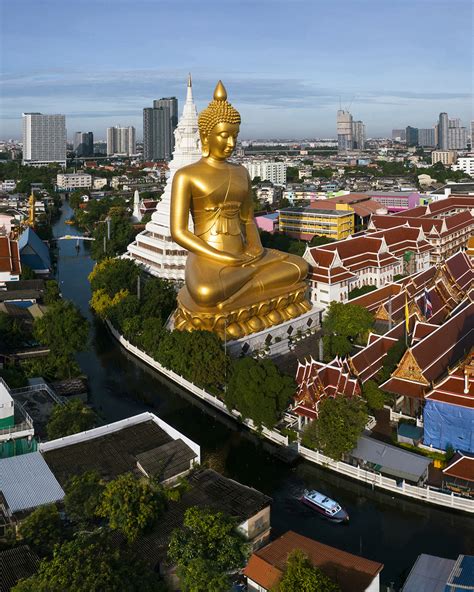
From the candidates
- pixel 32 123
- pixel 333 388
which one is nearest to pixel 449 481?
pixel 333 388

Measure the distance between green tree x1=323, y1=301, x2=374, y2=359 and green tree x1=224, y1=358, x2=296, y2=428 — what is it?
15.8ft

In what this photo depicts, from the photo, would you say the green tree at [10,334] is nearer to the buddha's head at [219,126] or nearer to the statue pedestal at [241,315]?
the statue pedestal at [241,315]

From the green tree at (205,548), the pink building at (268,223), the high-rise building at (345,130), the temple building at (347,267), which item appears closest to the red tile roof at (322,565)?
the green tree at (205,548)

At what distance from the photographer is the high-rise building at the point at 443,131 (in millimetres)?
157500

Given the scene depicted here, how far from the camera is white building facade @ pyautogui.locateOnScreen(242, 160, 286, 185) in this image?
87.7 meters

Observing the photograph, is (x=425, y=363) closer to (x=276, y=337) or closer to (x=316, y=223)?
(x=276, y=337)

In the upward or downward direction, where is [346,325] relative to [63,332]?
downward

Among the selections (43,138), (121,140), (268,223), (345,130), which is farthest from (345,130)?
(268,223)

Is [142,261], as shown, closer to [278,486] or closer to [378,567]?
[278,486]

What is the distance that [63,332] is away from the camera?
65.8ft

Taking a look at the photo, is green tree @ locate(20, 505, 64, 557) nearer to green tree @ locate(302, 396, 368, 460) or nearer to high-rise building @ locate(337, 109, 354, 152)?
green tree @ locate(302, 396, 368, 460)

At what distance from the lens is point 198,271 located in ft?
65.7

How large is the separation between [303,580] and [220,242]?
13153 millimetres

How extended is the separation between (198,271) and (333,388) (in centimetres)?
583
